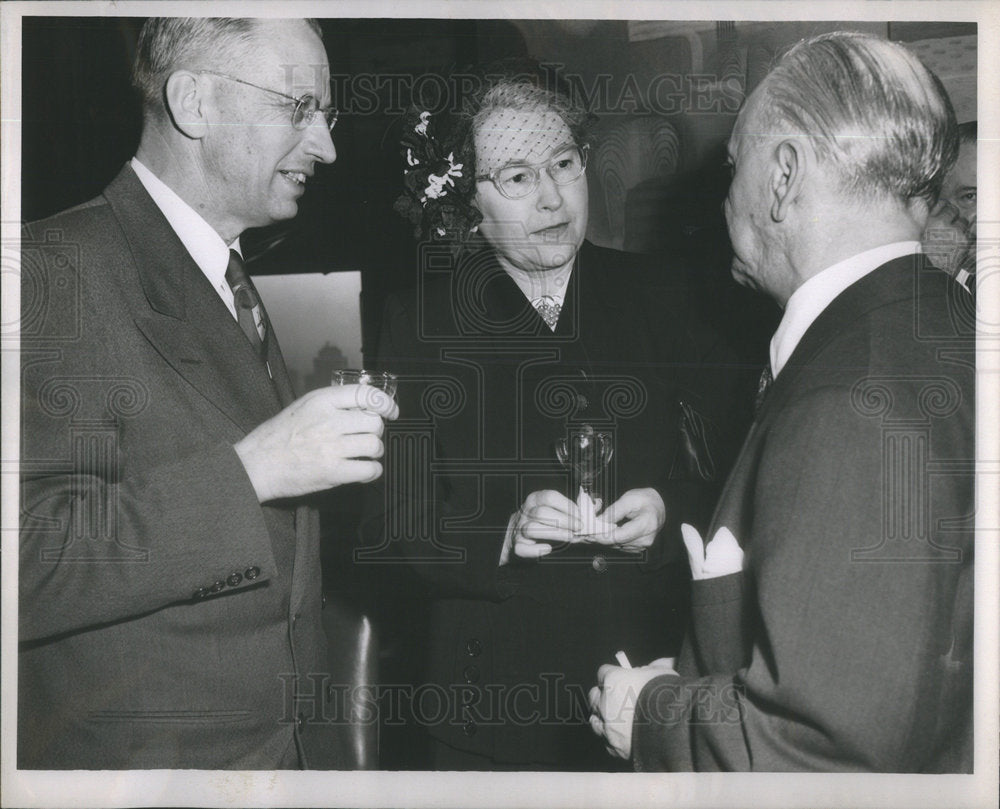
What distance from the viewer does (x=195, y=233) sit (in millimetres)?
1717

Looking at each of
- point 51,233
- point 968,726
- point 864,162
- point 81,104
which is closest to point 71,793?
point 51,233

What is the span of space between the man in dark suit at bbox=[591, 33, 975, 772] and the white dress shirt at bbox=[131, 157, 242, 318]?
3.02 ft

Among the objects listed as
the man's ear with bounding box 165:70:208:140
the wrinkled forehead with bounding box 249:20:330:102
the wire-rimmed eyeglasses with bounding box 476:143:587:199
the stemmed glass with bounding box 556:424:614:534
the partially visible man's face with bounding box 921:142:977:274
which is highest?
the wrinkled forehead with bounding box 249:20:330:102

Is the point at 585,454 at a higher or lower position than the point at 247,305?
lower

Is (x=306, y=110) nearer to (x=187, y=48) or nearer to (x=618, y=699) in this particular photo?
(x=187, y=48)

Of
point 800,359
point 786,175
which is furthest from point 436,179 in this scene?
point 800,359

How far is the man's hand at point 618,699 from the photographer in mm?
1720

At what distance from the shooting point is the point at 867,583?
161cm

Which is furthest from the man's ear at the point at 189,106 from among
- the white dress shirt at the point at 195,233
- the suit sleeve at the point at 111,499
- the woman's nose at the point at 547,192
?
the woman's nose at the point at 547,192

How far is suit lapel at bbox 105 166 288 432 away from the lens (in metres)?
1.67

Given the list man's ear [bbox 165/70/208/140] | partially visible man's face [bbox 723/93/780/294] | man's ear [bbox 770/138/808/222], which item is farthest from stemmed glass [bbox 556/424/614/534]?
man's ear [bbox 165/70/208/140]

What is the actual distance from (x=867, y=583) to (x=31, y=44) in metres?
1.79

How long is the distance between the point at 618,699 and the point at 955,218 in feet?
3.51

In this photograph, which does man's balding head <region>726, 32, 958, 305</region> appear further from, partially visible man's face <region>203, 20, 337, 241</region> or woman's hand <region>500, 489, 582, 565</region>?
partially visible man's face <region>203, 20, 337, 241</region>
